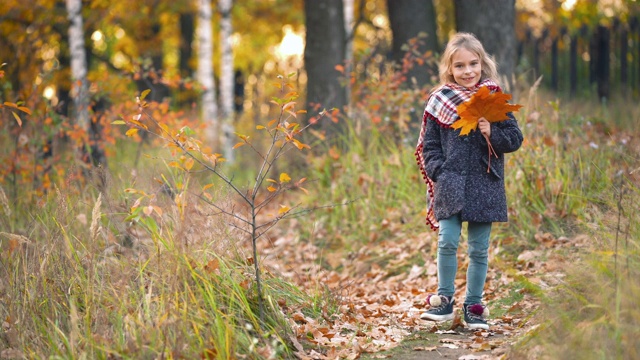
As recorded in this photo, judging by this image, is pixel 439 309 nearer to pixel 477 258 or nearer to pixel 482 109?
pixel 477 258

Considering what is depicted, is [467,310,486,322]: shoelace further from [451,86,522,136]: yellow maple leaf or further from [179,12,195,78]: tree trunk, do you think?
[179,12,195,78]: tree trunk

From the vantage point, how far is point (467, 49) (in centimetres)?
446

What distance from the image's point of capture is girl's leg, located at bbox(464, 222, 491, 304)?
14.8ft

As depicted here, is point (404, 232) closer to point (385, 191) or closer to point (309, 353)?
point (385, 191)

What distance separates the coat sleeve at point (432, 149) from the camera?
4500 millimetres

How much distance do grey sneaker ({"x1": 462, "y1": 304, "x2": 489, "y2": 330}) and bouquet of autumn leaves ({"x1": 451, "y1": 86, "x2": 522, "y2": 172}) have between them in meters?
1.05

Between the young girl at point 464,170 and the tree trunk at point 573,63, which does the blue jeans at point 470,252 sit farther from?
the tree trunk at point 573,63

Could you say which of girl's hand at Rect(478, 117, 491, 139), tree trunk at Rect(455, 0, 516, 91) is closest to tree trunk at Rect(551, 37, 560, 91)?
tree trunk at Rect(455, 0, 516, 91)

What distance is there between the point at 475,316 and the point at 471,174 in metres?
0.85

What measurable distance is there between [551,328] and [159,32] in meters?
19.7

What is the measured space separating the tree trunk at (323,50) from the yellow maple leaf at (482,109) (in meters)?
6.00

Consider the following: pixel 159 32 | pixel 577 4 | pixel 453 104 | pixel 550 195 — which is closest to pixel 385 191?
pixel 550 195

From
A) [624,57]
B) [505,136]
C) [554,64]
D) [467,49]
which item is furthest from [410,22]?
[505,136]

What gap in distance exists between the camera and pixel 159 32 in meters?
21.7
